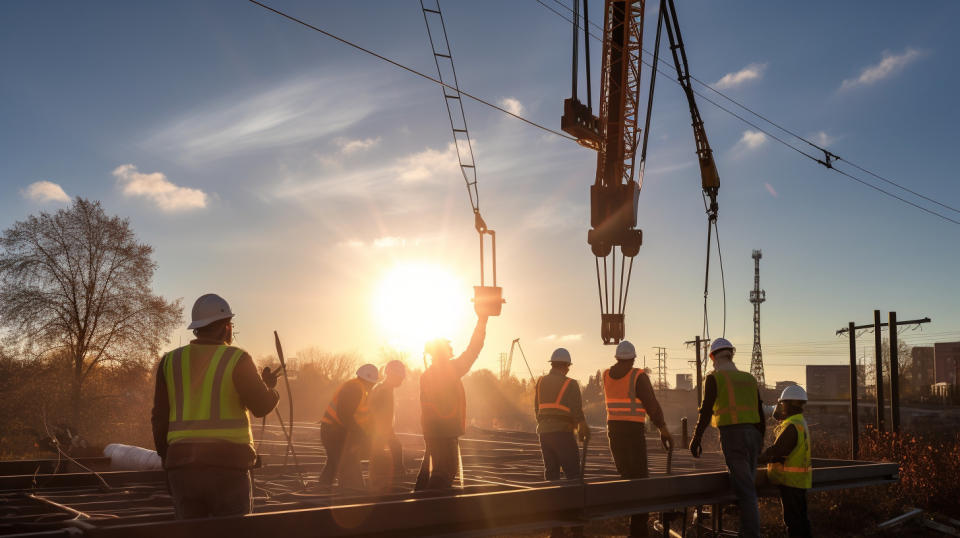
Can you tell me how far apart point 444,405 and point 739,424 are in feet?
10.1

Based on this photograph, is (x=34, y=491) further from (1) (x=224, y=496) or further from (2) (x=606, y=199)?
(2) (x=606, y=199)

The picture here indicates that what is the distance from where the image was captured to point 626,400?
8.35m

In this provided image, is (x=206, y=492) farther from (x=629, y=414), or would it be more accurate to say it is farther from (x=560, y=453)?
(x=560, y=453)

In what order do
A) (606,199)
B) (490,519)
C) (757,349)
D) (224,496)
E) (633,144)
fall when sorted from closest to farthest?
(224,496)
(490,519)
(606,199)
(633,144)
(757,349)

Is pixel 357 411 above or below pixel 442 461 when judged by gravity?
above

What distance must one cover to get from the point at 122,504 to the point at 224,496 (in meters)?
5.50

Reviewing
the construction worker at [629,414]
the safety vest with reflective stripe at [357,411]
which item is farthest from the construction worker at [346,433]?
the construction worker at [629,414]

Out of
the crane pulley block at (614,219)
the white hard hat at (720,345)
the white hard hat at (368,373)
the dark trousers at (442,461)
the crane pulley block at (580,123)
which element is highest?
the crane pulley block at (580,123)

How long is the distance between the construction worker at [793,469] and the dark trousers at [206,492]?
236 inches

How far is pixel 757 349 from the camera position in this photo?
98000 mm

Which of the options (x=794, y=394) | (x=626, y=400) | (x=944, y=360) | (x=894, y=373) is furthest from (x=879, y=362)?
(x=944, y=360)

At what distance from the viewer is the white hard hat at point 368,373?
10766mm

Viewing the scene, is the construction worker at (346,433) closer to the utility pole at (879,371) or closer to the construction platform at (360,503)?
the construction platform at (360,503)

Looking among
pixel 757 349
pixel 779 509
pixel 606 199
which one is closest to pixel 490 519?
pixel 779 509
